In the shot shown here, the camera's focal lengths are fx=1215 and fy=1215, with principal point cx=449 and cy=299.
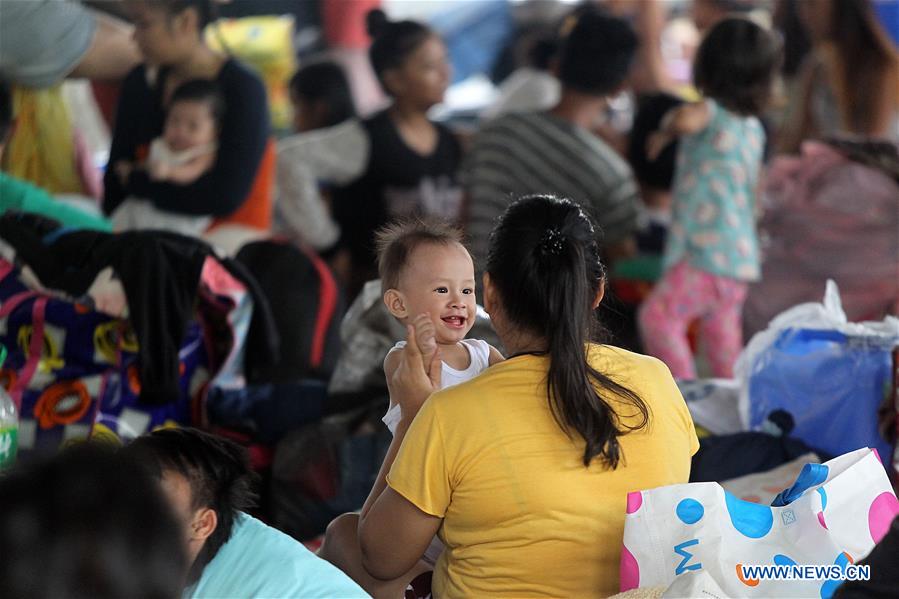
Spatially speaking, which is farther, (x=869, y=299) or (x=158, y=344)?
(x=869, y=299)

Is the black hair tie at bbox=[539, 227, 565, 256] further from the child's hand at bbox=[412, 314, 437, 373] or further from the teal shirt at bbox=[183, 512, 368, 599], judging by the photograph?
the teal shirt at bbox=[183, 512, 368, 599]

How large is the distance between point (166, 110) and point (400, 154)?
92cm

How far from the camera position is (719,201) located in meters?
3.63

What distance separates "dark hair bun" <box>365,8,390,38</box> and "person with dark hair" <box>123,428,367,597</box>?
8.86ft

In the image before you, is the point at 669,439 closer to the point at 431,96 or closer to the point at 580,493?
the point at 580,493

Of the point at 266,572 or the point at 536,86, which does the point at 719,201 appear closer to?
the point at 536,86

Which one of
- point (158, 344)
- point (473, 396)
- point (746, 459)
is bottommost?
point (746, 459)

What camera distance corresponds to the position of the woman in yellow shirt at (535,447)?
167 cm

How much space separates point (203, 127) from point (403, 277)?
1.67 meters

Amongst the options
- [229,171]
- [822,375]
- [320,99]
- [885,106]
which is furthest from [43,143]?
[885,106]

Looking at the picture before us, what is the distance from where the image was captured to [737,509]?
5.69 ft

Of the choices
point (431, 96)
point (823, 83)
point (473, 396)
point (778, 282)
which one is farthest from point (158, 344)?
point (823, 83)

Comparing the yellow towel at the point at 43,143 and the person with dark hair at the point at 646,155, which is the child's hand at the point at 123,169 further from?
the person with dark hair at the point at 646,155

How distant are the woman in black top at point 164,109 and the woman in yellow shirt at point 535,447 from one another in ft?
6.11
